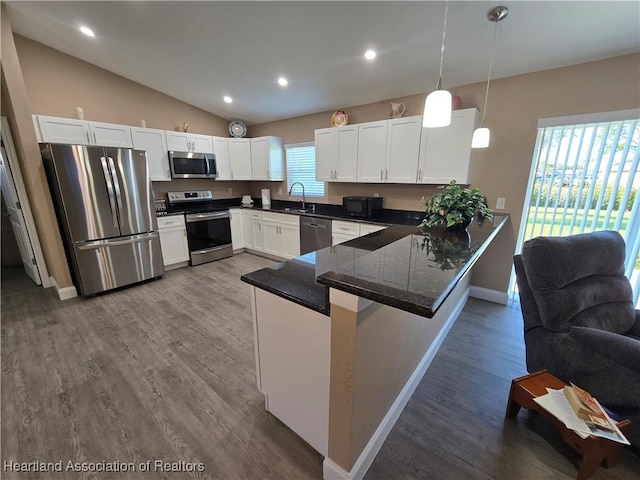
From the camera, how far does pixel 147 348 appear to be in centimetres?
228

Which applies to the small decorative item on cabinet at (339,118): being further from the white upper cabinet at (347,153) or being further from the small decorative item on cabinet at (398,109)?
the small decorative item on cabinet at (398,109)

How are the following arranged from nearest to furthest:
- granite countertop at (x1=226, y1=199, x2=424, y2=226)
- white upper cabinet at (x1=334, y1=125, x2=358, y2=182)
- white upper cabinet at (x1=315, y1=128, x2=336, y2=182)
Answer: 1. granite countertop at (x1=226, y1=199, x2=424, y2=226)
2. white upper cabinet at (x1=334, y1=125, x2=358, y2=182)
3. white upper cabinet at (x1=315, y1=128, x2=336, y2=182)

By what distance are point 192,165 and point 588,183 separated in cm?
518

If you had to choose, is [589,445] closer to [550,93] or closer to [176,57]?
[550,93]

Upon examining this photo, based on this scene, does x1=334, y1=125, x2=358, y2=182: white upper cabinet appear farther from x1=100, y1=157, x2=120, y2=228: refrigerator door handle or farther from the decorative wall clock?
x1=100, y1=157, x2=120, y2=228: refrigerator door handle

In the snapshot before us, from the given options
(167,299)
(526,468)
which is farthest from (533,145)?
(167,299)

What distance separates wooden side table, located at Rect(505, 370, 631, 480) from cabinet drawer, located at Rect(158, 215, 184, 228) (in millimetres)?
4445

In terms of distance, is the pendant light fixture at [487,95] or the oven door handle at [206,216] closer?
the pendant light fixture at [487,95]

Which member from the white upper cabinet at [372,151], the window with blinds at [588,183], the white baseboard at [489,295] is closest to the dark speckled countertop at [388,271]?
the window with blinds at [588,183]

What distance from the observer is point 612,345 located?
4.38ft

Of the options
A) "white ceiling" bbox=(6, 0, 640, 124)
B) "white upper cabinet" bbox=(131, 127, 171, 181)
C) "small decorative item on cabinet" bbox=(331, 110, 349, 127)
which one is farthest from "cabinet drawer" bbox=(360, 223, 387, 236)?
"white upper cabinet" bbox=(131, 127, 171, 181)

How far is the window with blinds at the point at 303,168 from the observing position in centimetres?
458

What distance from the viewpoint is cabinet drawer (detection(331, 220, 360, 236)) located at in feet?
11.4

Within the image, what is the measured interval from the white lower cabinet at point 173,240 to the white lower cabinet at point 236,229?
877 mm
